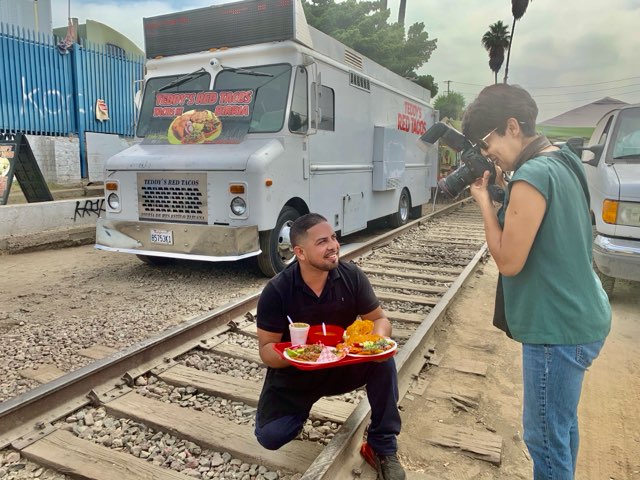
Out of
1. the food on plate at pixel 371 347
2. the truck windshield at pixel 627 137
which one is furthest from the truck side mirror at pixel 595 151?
the food on plate at pixel 371 347

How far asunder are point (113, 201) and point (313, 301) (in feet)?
15.6

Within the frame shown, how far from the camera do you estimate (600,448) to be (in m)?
3.01

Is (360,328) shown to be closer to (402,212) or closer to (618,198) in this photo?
(618,198)

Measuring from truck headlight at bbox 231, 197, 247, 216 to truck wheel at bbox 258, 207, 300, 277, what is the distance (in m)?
0.51

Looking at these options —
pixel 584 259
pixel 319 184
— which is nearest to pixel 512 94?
pixel 584 259

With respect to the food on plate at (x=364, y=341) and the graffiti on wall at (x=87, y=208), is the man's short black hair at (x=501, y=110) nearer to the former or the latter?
the food on plate at (x=364, y=341)

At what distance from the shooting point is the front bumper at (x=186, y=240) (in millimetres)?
5762

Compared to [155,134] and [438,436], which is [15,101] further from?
[438,436]

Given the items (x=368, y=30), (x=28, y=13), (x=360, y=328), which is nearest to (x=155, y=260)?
(x=360, y=328)

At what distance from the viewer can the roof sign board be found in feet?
20.5

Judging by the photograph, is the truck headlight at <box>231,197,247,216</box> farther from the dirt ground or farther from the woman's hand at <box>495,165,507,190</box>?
the woman's hand at <box>495,165,507,190</box>

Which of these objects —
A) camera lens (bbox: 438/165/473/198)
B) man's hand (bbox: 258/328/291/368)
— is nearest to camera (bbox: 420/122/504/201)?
camera lens (bbox: 438/165/473/198)

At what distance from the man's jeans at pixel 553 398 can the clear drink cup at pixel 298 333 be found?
3.23 ft

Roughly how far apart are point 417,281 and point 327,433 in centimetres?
376
